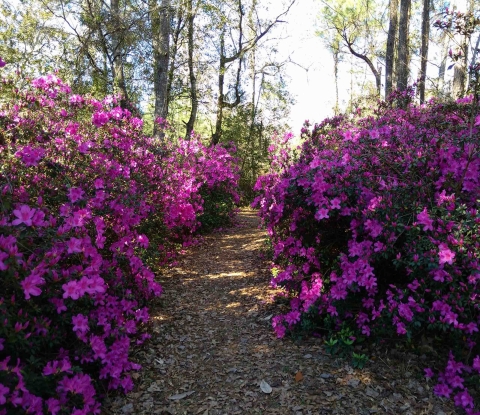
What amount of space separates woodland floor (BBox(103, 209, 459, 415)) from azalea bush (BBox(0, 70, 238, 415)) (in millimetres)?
255

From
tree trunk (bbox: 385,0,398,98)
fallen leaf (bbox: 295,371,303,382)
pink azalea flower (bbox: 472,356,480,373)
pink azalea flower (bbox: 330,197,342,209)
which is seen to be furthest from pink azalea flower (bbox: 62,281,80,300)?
tree trunk (bbox: 385,0,398,98)

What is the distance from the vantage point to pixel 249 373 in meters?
2.76

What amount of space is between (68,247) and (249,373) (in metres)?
1.63

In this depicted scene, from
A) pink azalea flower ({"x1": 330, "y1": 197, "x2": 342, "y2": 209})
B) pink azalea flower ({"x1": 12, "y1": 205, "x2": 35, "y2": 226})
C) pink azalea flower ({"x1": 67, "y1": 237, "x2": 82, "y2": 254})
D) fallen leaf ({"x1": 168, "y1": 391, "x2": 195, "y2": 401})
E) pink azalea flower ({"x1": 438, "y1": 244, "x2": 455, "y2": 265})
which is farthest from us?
pink azalea flower ({"x1": 330, "y1": 197, "x2": 342, "y2": 209})

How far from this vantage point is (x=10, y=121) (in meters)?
2.78

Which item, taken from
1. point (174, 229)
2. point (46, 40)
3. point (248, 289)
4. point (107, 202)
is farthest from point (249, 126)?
point (107, 202)

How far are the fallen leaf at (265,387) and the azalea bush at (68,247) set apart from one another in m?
0.92

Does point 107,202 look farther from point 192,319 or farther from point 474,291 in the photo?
point 474,291

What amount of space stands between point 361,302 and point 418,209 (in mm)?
875

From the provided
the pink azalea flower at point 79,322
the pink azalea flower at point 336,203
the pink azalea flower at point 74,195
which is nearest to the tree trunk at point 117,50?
the pink azalea flower at point 74,195

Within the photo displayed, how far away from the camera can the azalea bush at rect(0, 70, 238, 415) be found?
1.81m

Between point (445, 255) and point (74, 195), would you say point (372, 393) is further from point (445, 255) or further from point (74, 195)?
point (74, 195)

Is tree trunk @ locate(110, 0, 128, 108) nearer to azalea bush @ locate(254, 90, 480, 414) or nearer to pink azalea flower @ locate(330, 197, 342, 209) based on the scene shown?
azalea bush @ locate(254, 90, 480, 414)

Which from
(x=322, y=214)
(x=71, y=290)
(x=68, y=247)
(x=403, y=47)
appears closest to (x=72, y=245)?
(x=68, y=247)
